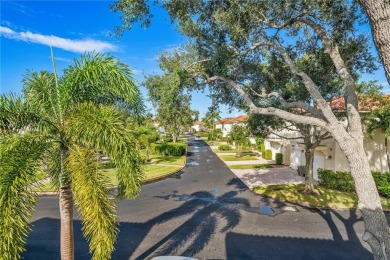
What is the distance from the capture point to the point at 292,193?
14938mm

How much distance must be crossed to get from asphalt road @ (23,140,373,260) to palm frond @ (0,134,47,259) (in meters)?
4.76

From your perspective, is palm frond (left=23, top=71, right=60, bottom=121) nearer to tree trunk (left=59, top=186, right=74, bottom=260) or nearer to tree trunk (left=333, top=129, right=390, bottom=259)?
tree trunk (left=59, top=186, right=74, bottom=260)

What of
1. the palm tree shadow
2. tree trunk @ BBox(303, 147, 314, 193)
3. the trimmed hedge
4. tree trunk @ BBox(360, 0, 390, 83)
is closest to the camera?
tree trunk @ BBox(360, 0, 390, 83)

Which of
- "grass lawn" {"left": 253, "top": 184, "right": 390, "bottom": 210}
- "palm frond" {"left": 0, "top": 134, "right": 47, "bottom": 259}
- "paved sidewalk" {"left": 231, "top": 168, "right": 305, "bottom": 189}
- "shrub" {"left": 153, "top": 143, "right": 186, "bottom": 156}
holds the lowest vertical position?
"grass lawn" {"left": 253, "top": 184, "right": 390, "bottom": 210}

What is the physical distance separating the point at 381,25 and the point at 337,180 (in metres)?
15.1

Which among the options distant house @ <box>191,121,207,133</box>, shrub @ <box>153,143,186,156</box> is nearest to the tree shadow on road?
shrub @ <box>153,143,186,156</box>

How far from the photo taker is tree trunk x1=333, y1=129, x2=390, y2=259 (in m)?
4.72

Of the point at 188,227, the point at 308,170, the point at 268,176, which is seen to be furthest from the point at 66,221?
the point at 268,176

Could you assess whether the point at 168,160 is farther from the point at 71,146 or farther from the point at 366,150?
the point at 71,146

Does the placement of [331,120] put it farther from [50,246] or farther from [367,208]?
[50,246]

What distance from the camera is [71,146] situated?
191 inches

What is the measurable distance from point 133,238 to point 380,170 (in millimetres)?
16480

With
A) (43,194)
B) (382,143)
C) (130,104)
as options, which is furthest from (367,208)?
(43,194)

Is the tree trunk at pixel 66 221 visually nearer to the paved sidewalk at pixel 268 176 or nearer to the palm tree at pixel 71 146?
the palm tree at pixel 71 146
